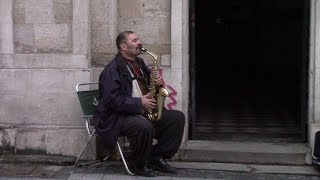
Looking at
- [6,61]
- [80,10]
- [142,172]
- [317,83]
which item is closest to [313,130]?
[317,83]

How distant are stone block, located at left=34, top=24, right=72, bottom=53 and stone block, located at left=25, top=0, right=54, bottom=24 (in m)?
0.07

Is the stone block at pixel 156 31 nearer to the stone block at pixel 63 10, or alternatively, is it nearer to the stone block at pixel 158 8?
the stone block at pixel 158 8

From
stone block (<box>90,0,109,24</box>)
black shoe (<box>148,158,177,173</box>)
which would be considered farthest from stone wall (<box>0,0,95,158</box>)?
black shoe (<box>148,158,177,173</box>)

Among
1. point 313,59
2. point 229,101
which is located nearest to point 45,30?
point 313,59

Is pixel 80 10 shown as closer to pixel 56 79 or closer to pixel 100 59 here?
pixel 100 59

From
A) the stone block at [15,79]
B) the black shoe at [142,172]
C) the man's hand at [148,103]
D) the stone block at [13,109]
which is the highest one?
the stone block at [15,79]

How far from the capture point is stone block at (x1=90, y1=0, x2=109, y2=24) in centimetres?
697

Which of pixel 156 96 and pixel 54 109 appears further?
pixel 54 109

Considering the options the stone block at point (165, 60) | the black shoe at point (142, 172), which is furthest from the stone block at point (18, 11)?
the black shoe at point (142, 172)

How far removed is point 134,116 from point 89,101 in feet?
2.60

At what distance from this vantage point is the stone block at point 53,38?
22.8ft

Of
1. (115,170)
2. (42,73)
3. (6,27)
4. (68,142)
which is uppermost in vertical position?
(6,27)

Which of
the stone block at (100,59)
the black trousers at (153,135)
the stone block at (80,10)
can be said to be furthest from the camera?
the stone block at (100,59)

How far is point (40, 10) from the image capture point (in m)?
6.95
